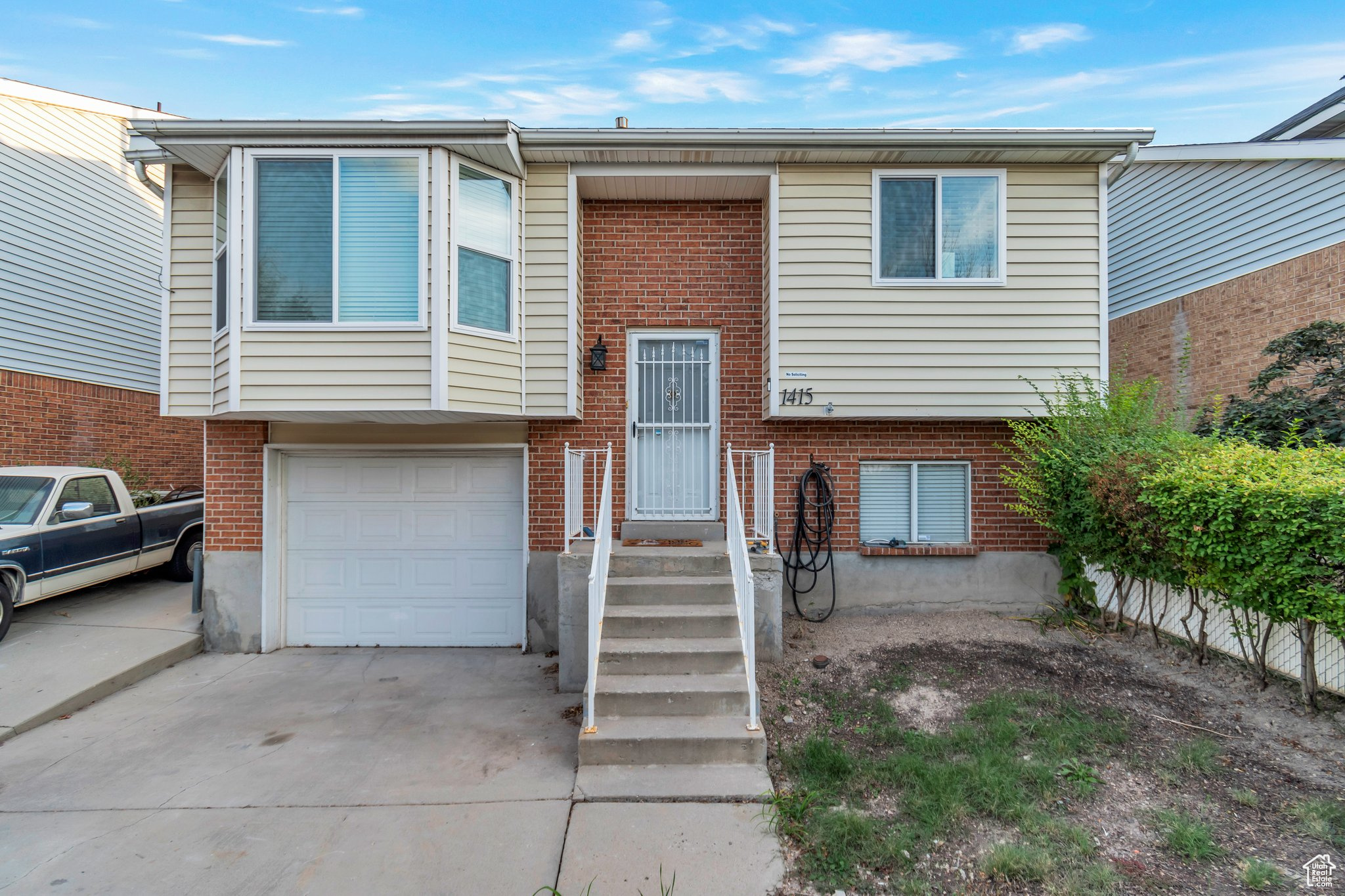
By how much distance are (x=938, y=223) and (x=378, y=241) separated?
556 centimetres

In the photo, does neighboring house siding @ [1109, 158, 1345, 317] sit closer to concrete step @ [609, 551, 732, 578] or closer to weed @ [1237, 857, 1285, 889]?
weed @ [1237, 857, 1285, 889]

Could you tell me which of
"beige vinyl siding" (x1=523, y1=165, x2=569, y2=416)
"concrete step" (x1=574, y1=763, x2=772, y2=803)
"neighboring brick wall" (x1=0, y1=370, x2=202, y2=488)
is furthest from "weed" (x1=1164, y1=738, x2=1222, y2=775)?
"neighboring brick wall" (x1=0, y1=370, x2=202, y2=488)

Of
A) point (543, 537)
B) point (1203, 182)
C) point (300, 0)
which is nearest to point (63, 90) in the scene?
point (300, 0)

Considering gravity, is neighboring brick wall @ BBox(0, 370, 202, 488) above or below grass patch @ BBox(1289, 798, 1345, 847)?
above

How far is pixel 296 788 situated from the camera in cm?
373

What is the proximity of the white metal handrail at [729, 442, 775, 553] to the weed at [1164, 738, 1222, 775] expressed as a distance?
3.10 meters

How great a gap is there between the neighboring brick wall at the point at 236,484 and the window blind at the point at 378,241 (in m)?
2.23

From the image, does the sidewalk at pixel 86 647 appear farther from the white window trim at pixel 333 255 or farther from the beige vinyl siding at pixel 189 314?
the white window trim at pixel 333 255

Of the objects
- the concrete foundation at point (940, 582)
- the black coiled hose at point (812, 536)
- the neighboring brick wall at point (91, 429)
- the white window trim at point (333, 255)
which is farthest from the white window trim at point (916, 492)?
the neighboring brick wall at point (91, 429)

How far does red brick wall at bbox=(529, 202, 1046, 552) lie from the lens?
6477 millimetres

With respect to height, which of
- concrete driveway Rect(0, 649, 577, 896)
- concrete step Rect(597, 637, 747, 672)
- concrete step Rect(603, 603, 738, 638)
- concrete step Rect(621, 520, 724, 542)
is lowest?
concrete driveway Rect(0, 649, 577, 896)

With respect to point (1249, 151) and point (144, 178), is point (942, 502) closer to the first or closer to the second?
point (1249, 151)

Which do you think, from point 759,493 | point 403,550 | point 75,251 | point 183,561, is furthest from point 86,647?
point 75,251

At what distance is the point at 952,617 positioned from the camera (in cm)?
628
